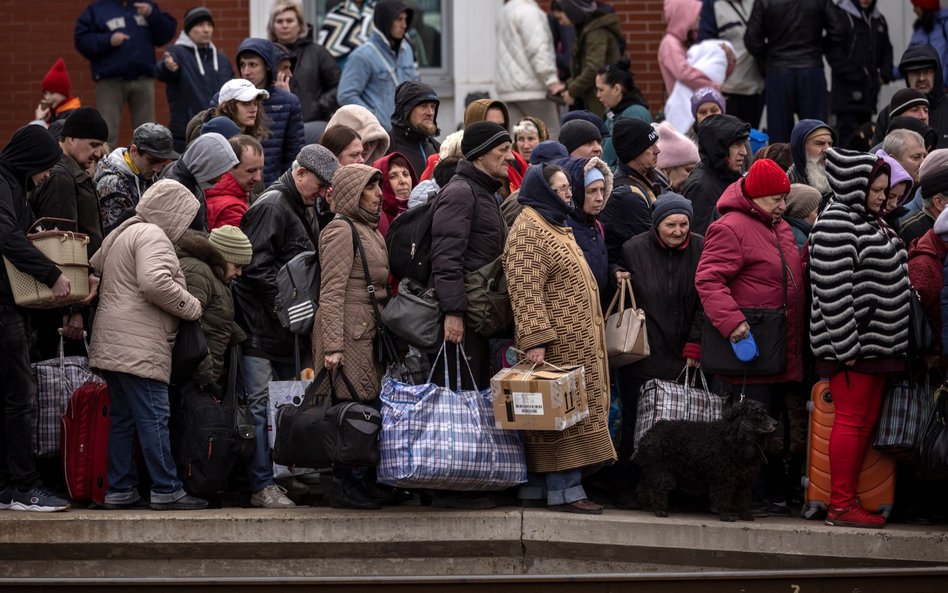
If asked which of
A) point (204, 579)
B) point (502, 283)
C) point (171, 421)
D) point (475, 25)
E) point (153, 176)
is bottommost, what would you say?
point (204, 579)

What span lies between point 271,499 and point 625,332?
2211 mm

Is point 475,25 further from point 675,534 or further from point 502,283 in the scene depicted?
point 675,534

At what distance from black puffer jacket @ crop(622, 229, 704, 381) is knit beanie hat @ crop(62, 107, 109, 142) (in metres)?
3.18

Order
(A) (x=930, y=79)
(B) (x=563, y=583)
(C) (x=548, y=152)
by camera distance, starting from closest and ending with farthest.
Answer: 1. (B) (x=563, y=583)
2. (C) (x=548, y=152)
3. (A) (x=930, y=79)

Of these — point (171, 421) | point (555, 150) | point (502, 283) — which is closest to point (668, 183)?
point (555, 150)

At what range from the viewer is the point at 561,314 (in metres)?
8.38

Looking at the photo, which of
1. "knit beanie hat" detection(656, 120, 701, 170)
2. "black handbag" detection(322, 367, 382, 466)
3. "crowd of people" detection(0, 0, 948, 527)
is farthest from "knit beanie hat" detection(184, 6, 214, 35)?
"black handbag" detection(322, 367, 382, 466)

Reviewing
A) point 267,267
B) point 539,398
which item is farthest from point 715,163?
point 267,267

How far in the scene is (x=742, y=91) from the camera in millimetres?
13609

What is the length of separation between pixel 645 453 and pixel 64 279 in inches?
128

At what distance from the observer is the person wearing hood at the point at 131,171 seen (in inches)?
372

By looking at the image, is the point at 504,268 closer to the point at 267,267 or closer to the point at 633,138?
the point at 267,267

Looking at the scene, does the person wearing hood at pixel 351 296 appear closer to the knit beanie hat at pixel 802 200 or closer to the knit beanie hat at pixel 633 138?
the knit beanie hat at pixel 633 138

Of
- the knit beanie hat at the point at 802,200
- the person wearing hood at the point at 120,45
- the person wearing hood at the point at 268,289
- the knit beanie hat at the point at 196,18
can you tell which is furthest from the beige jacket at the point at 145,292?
the person wearing hood at the point at 120,45
